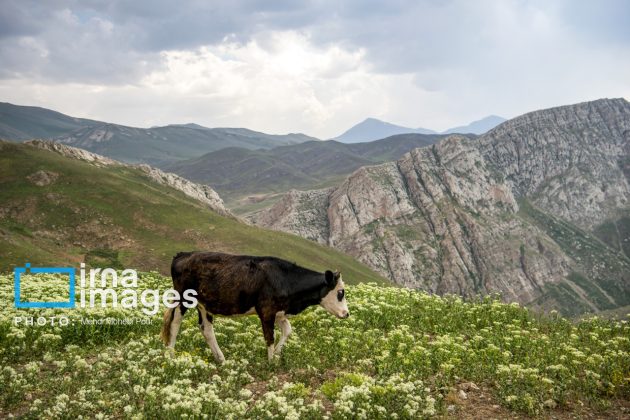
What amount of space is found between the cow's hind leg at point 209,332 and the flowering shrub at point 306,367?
0.90 feet

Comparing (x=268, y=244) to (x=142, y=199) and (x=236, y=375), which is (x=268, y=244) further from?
(x=236, y=375)

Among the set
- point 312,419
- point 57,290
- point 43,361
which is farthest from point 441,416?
point 57,290

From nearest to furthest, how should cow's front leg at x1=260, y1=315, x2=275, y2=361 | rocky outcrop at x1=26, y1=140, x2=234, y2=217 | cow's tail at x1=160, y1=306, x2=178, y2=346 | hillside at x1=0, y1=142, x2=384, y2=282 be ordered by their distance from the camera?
cow's front leg at x1=260, y1=315, x2=275, y2=361, cow's tail at x1=160, y1=306, x2=178, y2=346, hillside at x1=0, y1=142, x2=384, y2=282, rocky outcrop at x1=26, y1=140, x2=234, y2=217

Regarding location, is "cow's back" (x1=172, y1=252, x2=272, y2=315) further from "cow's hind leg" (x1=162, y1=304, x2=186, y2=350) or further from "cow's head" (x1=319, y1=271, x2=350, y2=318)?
"cow's head" (x1=319, y1=271, x2=350, y2=318)

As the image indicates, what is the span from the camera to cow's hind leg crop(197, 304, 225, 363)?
→ 1404cm

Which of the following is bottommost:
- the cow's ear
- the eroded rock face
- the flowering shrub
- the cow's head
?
the flowering shrub

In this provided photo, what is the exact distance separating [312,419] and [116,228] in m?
68.6

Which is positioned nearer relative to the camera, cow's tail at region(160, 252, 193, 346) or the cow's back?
the cow's back

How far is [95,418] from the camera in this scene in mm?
10070

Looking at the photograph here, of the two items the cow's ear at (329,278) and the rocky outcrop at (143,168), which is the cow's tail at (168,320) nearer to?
the cow's ear at (329,278)

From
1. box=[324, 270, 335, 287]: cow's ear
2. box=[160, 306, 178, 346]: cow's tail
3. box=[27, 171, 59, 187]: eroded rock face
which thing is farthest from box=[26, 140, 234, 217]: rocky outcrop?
box=[324, 270, 335, 287]: cow's ear

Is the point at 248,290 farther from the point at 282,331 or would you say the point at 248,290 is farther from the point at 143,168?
the point at 143,168

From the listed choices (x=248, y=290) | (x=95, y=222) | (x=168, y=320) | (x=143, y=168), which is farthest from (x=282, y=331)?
(x=143, y=168)

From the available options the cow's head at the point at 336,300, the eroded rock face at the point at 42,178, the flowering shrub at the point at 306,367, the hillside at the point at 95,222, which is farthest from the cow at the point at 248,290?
the eroded rock face at the point at 42,178
